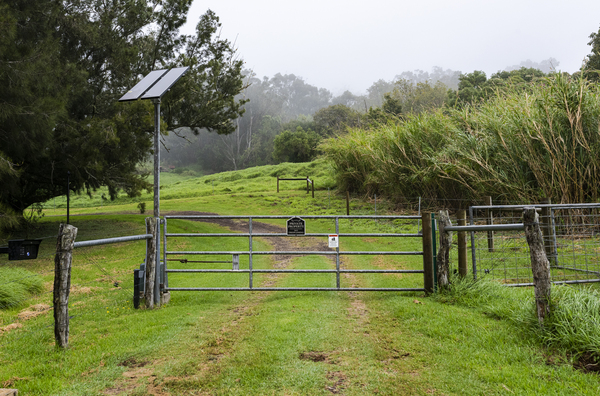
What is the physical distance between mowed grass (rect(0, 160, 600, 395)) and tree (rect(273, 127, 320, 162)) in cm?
3626

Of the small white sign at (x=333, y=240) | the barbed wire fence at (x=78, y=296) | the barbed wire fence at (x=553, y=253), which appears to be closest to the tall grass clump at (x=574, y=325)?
the barbed wire fence at (x=553, y=253)

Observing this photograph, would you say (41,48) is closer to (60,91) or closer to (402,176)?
(60,91)

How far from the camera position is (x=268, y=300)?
637cm

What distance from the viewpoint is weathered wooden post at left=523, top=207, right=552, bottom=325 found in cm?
404

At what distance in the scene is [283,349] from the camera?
409cm

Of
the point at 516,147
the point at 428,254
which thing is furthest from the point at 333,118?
the point at 428,254

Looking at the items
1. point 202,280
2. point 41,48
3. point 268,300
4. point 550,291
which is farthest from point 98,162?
point 550,291

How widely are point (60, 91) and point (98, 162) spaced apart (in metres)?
2.37

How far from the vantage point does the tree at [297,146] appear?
141ft

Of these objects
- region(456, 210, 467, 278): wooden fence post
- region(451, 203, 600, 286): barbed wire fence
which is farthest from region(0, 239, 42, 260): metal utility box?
region(451, 203, 600, 286): barbed wire fence

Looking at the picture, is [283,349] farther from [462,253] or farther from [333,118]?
[333,118]

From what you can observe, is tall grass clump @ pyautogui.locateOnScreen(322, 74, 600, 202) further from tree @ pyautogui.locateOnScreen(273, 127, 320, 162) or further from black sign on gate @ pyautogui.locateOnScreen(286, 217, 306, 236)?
tree @ pyautogui.locateOnScreen(273, 127, 320, 162)

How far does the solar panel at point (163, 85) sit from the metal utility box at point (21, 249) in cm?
A: 271

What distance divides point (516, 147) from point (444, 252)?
19.7 ft
